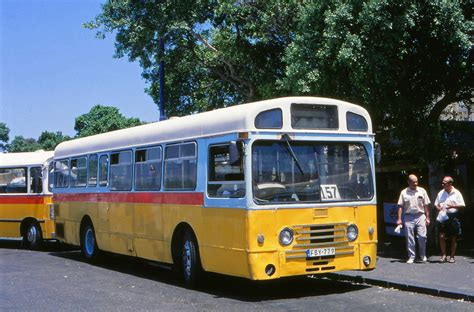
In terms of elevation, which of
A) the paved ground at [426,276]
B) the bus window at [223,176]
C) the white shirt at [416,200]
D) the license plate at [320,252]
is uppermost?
the bus window at [223,176]

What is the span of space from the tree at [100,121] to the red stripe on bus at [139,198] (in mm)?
67273

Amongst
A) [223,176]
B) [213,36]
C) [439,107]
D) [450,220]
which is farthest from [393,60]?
[213,36]

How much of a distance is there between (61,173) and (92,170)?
2.50 metres

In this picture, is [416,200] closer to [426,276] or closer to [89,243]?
[426,276]

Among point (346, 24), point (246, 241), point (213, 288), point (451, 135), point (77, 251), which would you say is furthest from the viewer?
point (77, 251)

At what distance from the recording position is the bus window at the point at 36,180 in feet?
64.5

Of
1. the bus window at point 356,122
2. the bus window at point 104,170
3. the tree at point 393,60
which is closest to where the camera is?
the bus window at point 356,122

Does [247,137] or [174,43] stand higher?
[174,43]

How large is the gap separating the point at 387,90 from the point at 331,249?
6014mm

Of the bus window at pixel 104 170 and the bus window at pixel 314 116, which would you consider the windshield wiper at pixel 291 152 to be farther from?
the bus window at pixel 104 170

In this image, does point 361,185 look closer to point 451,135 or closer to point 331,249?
point 331,249

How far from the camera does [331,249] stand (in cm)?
1006

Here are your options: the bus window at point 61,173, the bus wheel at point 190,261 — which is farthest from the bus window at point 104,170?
the bus wheel at point 190,261

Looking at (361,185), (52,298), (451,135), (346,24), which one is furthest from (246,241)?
(451,135)
